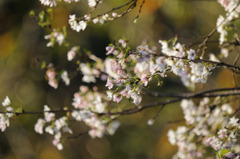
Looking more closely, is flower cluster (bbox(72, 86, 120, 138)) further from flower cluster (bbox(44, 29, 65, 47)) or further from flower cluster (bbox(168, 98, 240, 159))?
flower cluster (bbox(168, 98, 240, 159))

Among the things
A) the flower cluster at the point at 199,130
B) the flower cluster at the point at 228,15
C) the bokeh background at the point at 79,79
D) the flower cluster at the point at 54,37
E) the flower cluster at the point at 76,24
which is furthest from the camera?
the bokeh background at the point at 79,79

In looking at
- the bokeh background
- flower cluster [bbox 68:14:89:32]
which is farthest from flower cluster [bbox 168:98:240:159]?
the bokeh background

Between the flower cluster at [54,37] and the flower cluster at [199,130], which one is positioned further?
the flower cluster at [199,130]

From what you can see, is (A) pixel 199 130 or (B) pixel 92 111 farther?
(A) pixel 199 130

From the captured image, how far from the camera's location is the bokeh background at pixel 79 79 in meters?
11.0

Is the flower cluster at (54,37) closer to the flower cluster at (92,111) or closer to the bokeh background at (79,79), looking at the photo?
the flower cluster at (92,111)

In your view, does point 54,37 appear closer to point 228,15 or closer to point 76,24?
point 76,24

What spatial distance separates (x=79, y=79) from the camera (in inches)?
473

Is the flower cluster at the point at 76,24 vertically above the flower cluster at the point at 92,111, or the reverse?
the flower cluster at the point at 76,24

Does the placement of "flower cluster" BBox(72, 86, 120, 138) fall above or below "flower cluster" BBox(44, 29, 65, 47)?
below

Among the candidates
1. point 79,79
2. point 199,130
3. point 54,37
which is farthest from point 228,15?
point 79,79

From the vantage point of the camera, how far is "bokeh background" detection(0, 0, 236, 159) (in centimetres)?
1102

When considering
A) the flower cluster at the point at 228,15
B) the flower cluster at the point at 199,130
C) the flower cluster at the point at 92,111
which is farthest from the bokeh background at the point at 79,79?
the flower cluster at the point at 228,15

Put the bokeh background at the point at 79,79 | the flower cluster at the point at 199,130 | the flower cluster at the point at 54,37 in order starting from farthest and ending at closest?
the bokeh background at the point at 79,79 < the flower cluster at the point at 199,130 < the flower cluster at the point at 54,37
